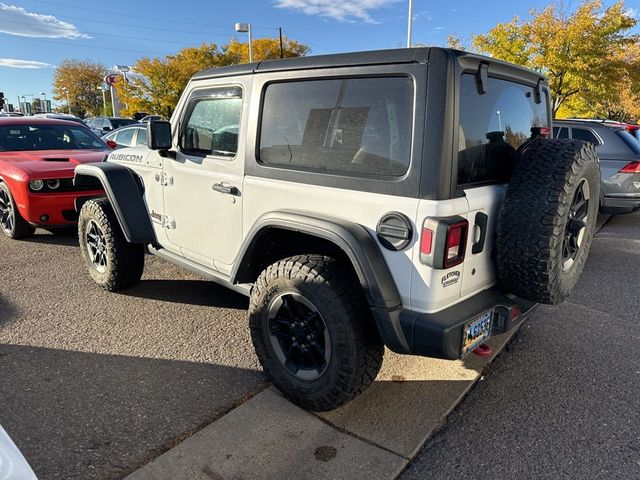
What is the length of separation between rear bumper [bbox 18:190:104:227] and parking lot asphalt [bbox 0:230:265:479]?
86 centimetres

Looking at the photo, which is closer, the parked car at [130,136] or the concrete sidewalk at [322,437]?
the concrete sidewalk at [322,437]

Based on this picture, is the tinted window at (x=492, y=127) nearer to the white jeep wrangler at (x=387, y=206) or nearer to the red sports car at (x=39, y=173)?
the white jeep wrangler at (x=387, y=206)

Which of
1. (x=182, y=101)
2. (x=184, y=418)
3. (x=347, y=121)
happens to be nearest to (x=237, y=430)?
(x=184, y=418)

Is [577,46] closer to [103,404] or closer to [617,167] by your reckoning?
[617,167]

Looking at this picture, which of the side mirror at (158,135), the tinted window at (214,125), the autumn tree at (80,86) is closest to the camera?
the tinted window at (214,125)

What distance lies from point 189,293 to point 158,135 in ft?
5.30

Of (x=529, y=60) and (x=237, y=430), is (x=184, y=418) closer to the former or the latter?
(x=237, y=430)

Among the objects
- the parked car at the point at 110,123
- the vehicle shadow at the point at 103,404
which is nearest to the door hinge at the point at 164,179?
the vehicle shadow at the point at 103,404

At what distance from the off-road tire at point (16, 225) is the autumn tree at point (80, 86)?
71.8 metres

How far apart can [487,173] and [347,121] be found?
811mm

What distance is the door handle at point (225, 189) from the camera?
119 inches

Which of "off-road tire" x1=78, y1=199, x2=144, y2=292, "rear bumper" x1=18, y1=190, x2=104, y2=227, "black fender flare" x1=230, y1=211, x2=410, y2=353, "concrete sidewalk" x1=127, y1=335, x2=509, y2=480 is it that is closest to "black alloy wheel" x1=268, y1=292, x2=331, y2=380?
"concrete sidewalk" x1=127, y1=335, x2=509, y2=480

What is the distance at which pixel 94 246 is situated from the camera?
4.46 meters

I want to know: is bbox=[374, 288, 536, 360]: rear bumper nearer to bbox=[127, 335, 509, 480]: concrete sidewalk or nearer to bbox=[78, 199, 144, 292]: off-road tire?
bbox=[127, 335, 509, 480]: concrete sidewalk
